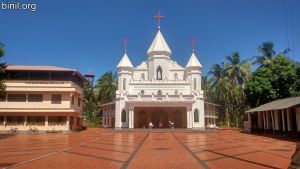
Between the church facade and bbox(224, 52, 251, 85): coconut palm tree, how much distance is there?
256 inches

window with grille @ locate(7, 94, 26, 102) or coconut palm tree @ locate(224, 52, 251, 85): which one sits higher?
coconut palm tree @ locate(224, 52, 251, 85)

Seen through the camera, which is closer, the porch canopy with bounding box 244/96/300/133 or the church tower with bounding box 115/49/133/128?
the porch canopy with bounding box 244/96/300/133

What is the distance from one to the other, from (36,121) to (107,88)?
21.6 m

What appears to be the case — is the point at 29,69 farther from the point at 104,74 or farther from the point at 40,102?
the point at 104,74

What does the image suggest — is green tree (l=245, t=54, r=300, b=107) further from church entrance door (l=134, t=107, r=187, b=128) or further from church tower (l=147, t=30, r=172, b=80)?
church tower (l=147, t=30, r=172, b=80)

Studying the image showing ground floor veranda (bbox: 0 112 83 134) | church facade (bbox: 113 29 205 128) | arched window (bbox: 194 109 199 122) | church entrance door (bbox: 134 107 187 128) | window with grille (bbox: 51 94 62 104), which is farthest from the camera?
arched window (bbox: 194 109 199 122)

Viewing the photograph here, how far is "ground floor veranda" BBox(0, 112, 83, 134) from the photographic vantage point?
34.3 metres

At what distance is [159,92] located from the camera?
141ft

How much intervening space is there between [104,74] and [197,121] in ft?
84.1

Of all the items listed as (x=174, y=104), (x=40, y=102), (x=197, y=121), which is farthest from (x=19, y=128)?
(x=197, y=121)

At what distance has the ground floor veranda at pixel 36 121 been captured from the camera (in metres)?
34.3

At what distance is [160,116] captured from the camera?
135 feet

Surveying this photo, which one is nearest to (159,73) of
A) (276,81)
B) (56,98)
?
(56,98)

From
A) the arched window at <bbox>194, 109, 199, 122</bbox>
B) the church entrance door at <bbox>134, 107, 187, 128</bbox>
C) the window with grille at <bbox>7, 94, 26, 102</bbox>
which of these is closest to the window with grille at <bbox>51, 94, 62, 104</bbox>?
the window with grille at <bbox>7, 94, 26, 102</bbox>
